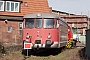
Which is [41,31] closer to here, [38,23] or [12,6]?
[38,23]

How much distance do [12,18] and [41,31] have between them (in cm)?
1423

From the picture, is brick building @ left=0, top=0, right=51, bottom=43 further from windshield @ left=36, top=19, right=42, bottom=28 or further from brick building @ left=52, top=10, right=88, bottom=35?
brick building @ left=52, top=10, right=88, bottom=35

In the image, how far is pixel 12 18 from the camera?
29188 mm

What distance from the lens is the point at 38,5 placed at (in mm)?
30781

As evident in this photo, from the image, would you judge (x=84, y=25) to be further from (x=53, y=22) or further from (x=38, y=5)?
(x=53, y=22)

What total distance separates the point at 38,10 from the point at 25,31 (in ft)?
48.4

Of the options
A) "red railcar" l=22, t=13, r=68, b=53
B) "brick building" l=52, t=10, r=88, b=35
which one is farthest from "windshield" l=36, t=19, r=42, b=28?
"brick building" l=52, t=10, r=88, b=35

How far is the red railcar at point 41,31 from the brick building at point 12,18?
42.3 ft

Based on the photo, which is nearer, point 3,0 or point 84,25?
point 3,0

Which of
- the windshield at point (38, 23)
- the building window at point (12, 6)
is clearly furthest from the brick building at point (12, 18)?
the windshield at point (38, 23)

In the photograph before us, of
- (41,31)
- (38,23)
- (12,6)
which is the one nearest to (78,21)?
(12,6)

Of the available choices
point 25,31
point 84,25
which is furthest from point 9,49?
point 84,25

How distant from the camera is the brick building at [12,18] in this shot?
28672mm

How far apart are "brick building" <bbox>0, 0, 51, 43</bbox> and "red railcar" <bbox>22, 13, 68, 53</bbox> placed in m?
12.9
